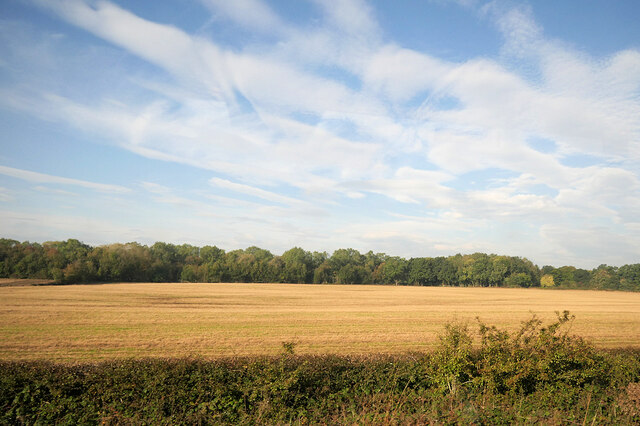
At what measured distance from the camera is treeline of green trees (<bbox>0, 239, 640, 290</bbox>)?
81.3m

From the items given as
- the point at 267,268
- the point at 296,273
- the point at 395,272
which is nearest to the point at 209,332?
the point at 267,268

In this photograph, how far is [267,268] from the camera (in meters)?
114

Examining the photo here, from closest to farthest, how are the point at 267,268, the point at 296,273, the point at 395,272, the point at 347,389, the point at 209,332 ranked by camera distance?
the point at 347,389 → the point at 209,332 → the point at 267,268 → the point at 296,273 → the point at 395,272

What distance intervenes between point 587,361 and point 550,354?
116 cm

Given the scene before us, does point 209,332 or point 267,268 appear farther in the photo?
point 267,268

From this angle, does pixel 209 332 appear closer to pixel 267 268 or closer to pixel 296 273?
pixel 267 268

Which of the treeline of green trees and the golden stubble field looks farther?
the treeline of green trees

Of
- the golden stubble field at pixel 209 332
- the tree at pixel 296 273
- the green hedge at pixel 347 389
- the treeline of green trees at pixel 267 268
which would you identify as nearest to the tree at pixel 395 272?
the treeline of green trees at pixel 267 268

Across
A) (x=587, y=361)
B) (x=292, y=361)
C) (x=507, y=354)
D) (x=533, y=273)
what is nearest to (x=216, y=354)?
(x=292, y=361)

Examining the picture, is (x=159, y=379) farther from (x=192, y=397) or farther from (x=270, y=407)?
(x=270, y=407)

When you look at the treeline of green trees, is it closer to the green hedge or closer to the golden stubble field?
the golden stubble field

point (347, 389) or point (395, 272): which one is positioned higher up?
point (347, 389)

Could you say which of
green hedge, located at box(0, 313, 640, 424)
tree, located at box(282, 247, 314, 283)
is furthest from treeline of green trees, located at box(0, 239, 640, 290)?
green hedge, located at box(0, 313, 640, 424)

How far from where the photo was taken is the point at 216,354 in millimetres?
20016
